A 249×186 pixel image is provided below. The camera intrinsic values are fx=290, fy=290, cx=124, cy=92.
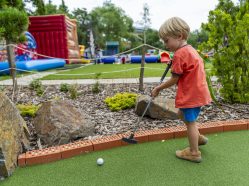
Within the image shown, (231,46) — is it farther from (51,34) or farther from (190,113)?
(51,34)

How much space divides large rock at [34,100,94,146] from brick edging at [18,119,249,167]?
222 mm

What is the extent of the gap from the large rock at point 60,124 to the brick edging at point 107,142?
22 centimetres

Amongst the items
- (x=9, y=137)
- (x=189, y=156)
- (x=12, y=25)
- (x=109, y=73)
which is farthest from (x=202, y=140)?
(x=109, y=73)

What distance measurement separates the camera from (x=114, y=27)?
1815 inches

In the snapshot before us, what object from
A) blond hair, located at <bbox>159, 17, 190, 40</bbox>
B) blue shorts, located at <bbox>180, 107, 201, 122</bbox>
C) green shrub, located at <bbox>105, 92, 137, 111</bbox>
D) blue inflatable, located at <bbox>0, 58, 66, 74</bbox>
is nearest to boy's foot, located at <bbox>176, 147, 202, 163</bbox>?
blue shorts, located at <bbox>180, 107, 201, 122</bbox>

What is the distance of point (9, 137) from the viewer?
279 centimetres

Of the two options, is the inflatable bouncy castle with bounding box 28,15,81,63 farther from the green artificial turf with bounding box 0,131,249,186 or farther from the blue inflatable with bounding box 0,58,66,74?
the green artificial turf with bounding box 0,131,249,186

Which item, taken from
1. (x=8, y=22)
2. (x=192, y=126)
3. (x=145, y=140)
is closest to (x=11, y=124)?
(x=145, y=140)

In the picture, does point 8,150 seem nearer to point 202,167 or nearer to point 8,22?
point 202,167

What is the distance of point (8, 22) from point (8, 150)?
3813mm

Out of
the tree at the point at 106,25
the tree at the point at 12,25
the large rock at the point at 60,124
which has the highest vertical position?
the tree at the point at 106,25

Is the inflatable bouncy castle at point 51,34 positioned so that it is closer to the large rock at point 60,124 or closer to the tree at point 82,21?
the large rock at point 60,124

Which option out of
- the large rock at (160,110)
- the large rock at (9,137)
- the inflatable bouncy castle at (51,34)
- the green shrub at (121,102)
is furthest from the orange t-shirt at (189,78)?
the inflatable bouncy castle at (51,34)

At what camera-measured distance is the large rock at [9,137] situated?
2596mm
